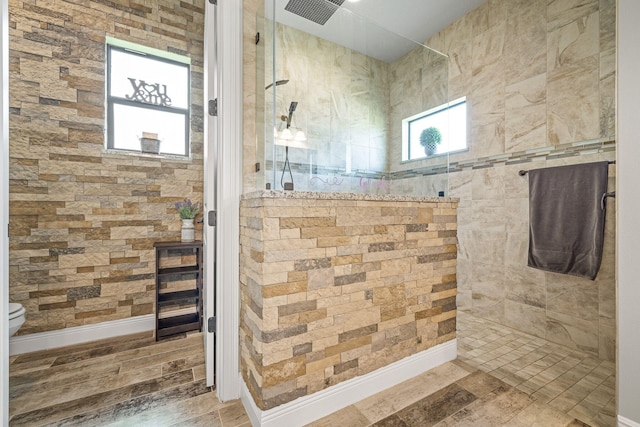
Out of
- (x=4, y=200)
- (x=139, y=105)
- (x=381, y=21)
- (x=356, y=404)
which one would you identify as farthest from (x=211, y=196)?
(x=381, y=21)

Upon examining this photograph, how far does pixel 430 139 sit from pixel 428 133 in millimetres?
67

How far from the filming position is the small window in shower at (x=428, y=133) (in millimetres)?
2482

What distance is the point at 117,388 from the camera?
5.22 ft

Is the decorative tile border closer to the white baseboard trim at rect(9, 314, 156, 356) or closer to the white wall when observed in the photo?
the white wall

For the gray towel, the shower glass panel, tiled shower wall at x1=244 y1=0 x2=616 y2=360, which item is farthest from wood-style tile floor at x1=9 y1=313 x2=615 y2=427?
the shower glass panel

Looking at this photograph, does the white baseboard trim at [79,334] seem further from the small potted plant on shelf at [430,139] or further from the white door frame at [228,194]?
the small potted plant on shelf at [430,139]

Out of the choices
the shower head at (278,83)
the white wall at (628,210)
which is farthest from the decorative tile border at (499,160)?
the white wall at (628,210)

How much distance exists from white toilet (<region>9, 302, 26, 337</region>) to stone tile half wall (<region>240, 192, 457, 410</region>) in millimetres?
1404

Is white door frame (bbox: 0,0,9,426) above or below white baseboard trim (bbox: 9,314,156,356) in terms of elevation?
above

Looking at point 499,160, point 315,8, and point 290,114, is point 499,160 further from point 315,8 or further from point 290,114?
point 315,8

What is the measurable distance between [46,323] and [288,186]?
2.16m


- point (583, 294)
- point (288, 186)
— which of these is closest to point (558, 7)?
point (583, 294)

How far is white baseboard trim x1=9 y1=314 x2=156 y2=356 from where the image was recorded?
1997 millimetres

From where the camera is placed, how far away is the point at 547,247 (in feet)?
7.19
